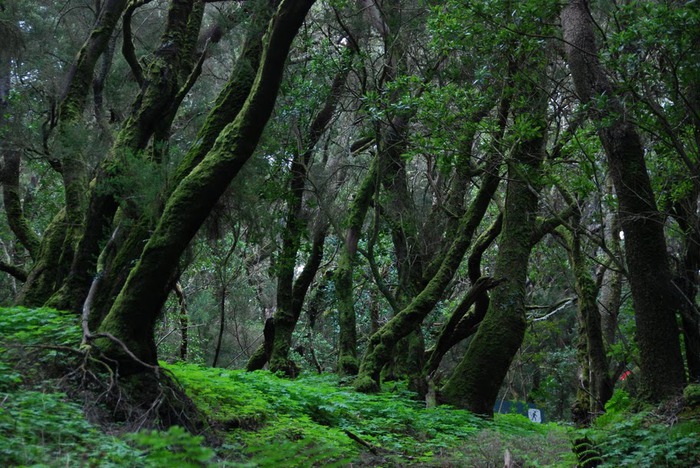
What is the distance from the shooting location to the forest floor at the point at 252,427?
13.9ft

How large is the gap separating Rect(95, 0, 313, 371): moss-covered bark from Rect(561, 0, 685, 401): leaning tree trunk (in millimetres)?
3432

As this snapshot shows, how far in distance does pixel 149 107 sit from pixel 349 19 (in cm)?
581

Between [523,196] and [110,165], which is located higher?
[523,196]

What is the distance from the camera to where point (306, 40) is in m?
12.5

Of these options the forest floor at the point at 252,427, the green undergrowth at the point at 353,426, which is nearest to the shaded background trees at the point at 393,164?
the forest floor at the point at 252,427

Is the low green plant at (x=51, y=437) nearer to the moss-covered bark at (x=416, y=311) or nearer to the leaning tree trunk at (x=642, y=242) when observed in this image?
the leaning tree trunk at (x=642, y=242)

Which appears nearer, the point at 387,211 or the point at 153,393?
the point at 153,393

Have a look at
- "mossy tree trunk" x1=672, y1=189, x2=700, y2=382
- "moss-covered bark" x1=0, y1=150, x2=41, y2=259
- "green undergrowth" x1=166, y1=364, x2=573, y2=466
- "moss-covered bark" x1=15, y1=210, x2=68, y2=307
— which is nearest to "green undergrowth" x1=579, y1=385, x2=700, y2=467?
"green undergrowth" x1=166, y1=364, x2=573, y2=466

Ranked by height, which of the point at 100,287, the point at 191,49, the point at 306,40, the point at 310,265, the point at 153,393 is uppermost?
the point at 306,40

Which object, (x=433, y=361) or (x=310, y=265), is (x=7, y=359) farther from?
(x=310, y=265)

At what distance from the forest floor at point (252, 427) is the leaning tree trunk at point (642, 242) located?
470 millimetres

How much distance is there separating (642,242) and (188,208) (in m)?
4.99

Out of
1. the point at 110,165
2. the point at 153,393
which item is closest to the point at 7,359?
the point at 153,393

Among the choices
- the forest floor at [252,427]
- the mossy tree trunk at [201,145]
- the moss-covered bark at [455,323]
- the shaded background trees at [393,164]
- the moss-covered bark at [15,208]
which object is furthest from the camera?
the moss-covered bark at [15,208]
